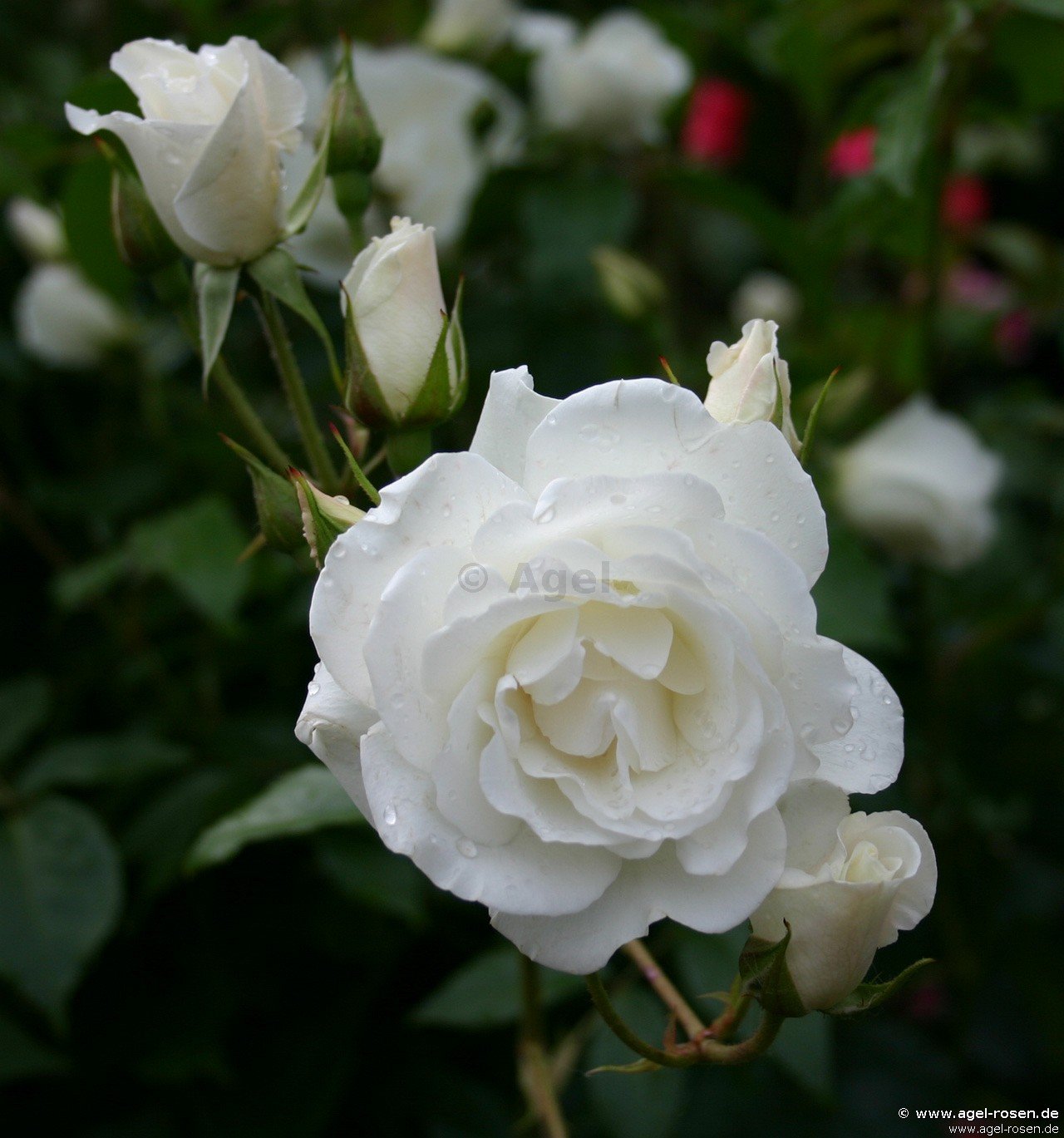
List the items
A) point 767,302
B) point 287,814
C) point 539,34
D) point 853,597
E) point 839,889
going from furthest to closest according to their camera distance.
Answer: point 767,302, point 539,34, point 853,597, point 287,814, point 839,889

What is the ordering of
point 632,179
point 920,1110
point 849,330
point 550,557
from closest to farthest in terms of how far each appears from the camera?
point 550,557
point 920,1110
point 632,179
point 849,330

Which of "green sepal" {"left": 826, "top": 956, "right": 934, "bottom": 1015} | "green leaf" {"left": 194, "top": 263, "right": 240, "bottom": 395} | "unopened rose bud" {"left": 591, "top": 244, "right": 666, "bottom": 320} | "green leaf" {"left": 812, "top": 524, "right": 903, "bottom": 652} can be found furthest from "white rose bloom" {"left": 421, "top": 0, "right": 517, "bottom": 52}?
"green sepal" {"left": 826, "top": 956, "right": 934, "bottom": 1015}

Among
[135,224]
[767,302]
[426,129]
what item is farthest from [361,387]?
[767,302]

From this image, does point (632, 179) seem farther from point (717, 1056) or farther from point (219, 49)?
point (717, 1056)

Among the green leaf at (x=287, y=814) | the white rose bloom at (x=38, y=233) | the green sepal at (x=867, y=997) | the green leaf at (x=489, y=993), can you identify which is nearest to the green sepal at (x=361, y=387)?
the green leaf at (x=287, y=814)

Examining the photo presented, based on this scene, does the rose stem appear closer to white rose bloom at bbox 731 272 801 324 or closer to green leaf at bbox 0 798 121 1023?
green leaf at bbox 0 798 121 1023

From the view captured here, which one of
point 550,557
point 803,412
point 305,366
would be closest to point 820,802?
point 550,557

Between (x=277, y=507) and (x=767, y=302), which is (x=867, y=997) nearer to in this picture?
(x=277, y=507)

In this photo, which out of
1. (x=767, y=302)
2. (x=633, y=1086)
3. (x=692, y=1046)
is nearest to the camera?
(x=692, y=1046)
